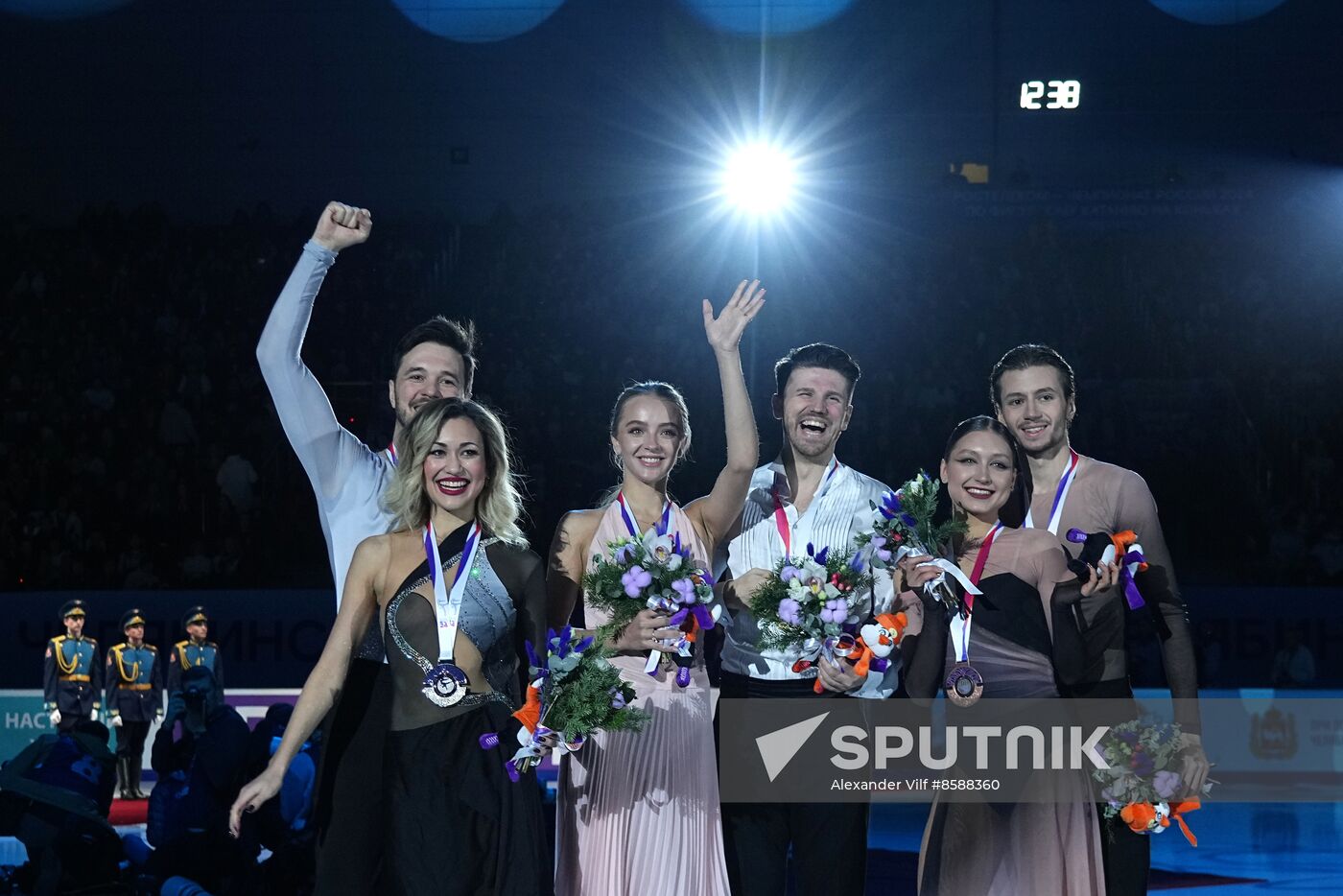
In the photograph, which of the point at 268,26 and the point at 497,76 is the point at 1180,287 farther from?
the point at 268,26

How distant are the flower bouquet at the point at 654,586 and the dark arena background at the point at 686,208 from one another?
10.3m

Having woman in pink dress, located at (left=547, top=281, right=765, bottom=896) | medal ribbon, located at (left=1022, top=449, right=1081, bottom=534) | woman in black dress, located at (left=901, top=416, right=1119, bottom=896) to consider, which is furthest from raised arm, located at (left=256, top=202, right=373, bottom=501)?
medal ribbon, located at (left=1022, top=449, right=1081, bottom=534)

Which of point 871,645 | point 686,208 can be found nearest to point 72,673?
point 686,208

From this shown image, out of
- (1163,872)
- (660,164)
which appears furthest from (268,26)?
(1163,872)

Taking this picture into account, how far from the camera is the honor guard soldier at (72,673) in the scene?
1126 cm

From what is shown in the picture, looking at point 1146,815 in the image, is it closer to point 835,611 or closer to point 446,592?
point 835,611

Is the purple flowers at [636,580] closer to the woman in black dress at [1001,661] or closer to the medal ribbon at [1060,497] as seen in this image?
the woman in black dress at [1001,661]

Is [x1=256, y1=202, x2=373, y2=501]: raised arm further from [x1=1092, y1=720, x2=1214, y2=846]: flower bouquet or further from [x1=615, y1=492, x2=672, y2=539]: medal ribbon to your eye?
[x1=1092, y1=720, x2=1214, y2=846]: flower bouquet

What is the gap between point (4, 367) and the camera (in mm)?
15859

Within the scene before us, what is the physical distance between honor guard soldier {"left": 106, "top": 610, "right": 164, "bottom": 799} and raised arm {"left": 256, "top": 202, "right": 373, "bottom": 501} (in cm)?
783

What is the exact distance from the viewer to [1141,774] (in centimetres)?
421

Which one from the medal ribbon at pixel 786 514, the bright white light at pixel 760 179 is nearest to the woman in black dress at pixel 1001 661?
the medal ribbon at pixel 786 514

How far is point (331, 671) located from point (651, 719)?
97 cm

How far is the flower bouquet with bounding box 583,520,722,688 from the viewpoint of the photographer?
13.4 ft
